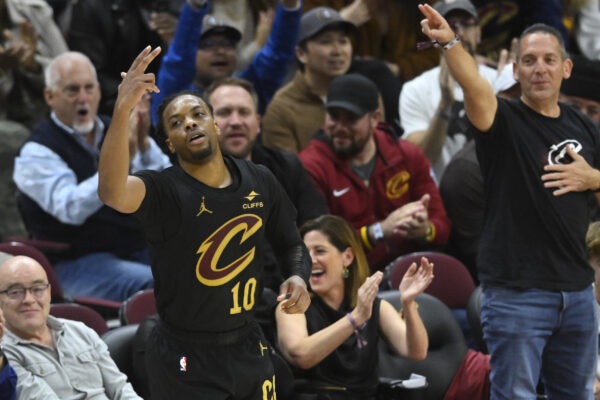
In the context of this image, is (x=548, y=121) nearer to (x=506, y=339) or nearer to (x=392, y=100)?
(x=506, y=339)

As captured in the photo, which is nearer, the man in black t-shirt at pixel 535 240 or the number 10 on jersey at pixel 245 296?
the number 10 on jersey at pixel 245 296

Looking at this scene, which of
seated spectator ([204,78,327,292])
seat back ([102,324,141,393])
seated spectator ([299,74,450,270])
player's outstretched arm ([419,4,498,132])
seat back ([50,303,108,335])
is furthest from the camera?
seated spectator ([299,74,450,270])

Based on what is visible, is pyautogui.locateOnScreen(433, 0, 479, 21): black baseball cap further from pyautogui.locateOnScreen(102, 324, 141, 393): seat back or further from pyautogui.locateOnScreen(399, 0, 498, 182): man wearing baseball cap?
pyautogui.locateOnScreen(102, 324, 141, 393): seat back

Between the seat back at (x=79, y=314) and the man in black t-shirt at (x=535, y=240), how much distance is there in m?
1.84

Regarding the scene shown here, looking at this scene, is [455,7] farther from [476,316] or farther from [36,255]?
[36,255]

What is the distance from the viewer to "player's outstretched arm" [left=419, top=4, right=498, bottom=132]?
3527mm

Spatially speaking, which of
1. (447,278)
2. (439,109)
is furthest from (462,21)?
(447,278)

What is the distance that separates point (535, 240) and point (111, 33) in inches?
155

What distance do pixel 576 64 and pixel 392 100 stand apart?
1.31 meters

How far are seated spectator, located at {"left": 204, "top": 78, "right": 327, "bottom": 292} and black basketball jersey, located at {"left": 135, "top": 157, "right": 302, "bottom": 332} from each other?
1815 millimetres

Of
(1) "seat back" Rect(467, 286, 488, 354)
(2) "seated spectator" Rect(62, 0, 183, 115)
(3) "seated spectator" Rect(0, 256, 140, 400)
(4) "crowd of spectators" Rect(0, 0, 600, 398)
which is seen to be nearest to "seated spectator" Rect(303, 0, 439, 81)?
(4) "crowd of spectators" Rect(0, 0, 600, 398)

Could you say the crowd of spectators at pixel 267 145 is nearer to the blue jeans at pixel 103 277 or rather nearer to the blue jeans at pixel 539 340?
the blue jeans at pixel 103 277

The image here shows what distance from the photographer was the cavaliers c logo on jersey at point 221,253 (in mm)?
3258

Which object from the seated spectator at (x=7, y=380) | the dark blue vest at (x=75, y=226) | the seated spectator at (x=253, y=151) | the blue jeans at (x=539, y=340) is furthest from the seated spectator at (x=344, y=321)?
the dark blue vest at (x=75, y=226)
